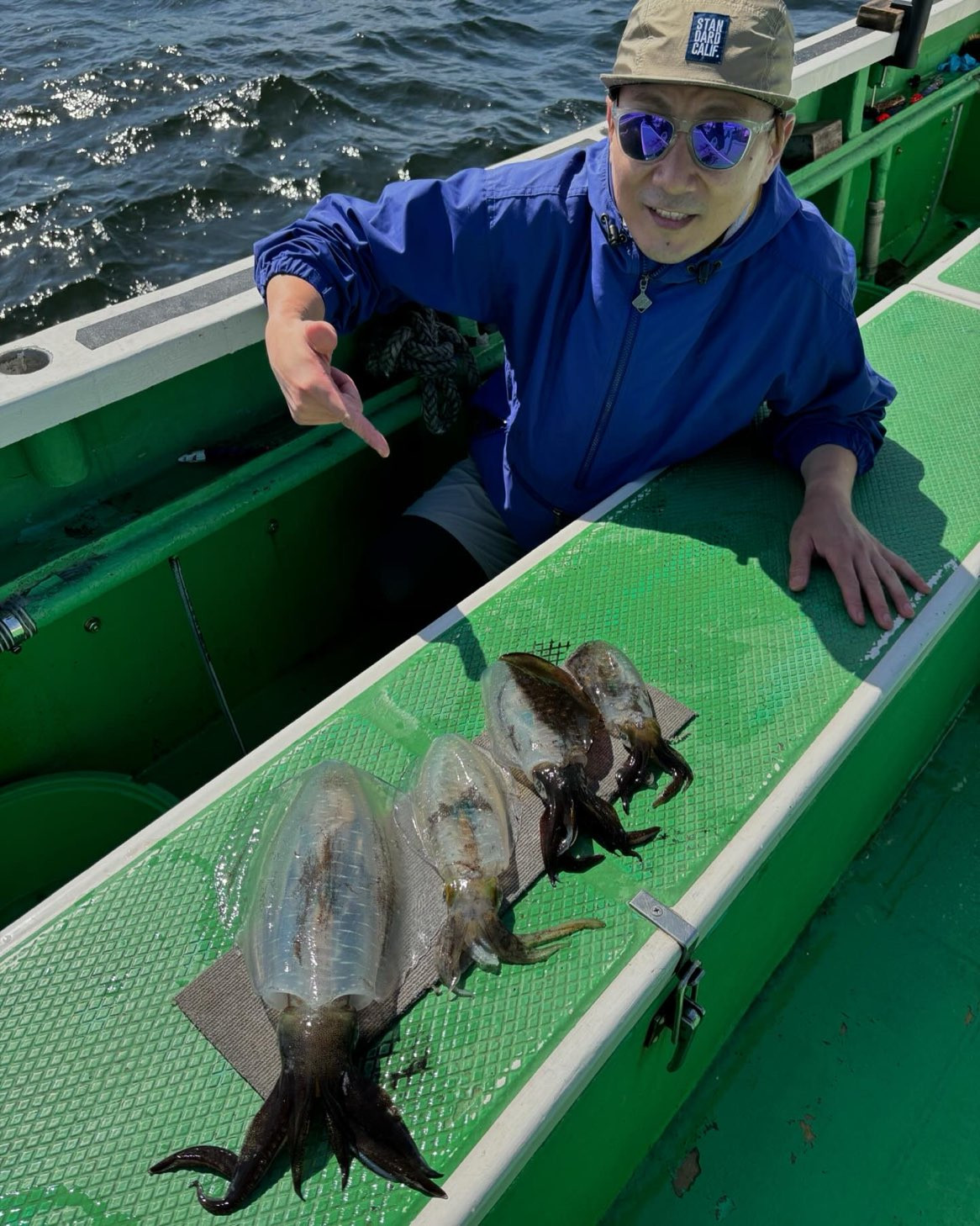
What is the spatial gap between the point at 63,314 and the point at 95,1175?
25.6 ft

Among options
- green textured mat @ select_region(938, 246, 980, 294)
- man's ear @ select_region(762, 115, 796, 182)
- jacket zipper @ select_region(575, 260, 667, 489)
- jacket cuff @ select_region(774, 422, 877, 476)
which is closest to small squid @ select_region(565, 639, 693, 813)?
jacket zipper @ select_region(575, 260, 667, 489)

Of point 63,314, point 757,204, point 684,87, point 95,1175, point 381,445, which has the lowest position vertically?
point 63,314

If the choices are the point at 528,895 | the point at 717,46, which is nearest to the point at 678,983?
the point at 528,895

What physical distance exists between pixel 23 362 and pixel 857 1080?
119 inches

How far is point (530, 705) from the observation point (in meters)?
2.09

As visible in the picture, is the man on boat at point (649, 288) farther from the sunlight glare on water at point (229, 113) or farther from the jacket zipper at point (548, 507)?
the sunlight glare on water at point (229, 113)

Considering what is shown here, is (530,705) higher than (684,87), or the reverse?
(684,87)

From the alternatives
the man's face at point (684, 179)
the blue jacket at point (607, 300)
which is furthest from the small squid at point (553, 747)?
the man's face at point (684, 179)

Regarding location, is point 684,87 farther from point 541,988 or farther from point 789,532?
point 541,988

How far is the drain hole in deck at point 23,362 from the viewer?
2537 mm

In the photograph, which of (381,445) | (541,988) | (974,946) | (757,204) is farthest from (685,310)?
(974,946)

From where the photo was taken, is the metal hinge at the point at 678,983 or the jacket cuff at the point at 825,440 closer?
the metal hinge at the point at 678,983

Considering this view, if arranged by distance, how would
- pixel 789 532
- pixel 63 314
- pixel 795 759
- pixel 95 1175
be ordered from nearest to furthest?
pixel 95 1175
pixel 795 759
pixel 789 532
pixel 63 314

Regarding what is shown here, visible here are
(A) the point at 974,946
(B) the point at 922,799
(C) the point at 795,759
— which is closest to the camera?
(C) the point at 795,759
